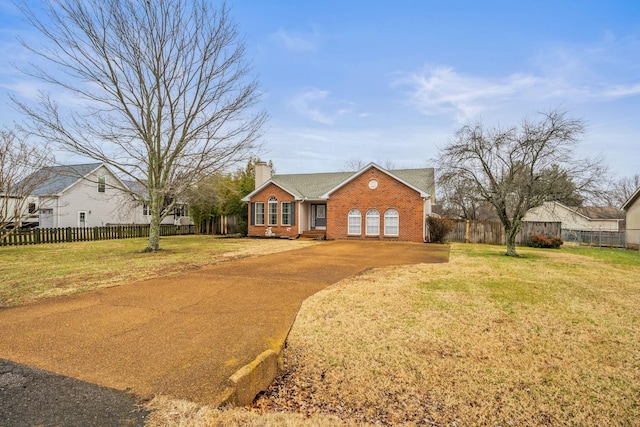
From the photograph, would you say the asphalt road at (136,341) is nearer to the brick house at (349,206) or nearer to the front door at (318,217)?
the brick house at (349,206)

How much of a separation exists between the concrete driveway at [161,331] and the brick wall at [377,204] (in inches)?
525

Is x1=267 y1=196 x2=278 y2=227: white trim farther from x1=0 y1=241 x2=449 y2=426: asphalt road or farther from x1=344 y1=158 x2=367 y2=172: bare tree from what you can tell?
x1=344 y1=158 x2=367 y2=172: bare tree

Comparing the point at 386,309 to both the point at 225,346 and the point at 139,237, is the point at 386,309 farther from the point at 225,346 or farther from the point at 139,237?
the point at 139,237

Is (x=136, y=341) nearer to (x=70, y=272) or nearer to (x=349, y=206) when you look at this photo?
(x=70, y=272)

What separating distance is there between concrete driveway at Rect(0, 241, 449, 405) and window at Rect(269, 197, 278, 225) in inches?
618

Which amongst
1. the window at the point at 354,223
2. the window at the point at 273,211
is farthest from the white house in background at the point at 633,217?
the window at the point at 273,211

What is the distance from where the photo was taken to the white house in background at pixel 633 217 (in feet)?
A: 74.7

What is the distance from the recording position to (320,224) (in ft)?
79.4

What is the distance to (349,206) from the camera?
2175 centimetres

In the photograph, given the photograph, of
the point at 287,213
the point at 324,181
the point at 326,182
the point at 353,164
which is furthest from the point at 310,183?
the point at 353,164

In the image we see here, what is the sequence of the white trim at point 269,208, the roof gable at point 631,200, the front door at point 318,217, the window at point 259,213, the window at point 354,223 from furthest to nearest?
the window at point 259,213
the front door at point 318,217
the white trim at point 269,208
the roof gable at point 631,200
the window at point 354,223

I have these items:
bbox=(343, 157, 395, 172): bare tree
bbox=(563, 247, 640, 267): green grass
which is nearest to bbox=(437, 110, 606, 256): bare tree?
bbox=(563, 247, 640, 267): green grass

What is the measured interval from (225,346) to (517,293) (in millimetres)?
6348

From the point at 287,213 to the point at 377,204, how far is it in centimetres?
655
